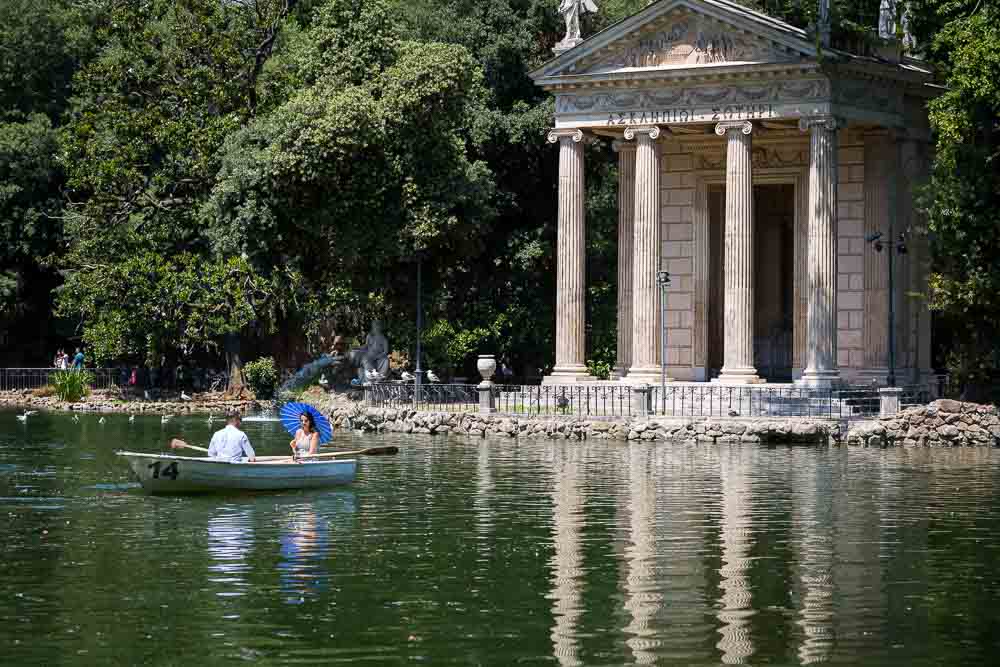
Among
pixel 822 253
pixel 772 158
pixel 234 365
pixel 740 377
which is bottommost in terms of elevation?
pixel 740 377

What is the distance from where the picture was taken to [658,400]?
51469 millimetres

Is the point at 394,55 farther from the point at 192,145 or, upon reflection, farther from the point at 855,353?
the point at 855,353

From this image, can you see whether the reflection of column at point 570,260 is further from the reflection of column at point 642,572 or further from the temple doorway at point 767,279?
the reflection of column at point 642,572

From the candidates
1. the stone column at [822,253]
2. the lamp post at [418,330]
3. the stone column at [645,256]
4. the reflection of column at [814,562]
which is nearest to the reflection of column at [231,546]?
the reflection of column at [814,562]

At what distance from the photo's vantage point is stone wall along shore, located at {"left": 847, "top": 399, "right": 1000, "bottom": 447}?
145 feet

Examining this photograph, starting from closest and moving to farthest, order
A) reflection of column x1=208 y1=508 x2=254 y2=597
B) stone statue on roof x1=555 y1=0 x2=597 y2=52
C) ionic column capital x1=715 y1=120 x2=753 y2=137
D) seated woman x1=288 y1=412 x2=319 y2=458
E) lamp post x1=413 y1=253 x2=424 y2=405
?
reflection of column x1=208 y1=508 x2=254 y2=597, seated woman x1=288 y1=412 x2=319 y2=458, ionic column capital x1=715 y1=120 x2=753 y2=137, lamp post x1=413 y1=253 x2=424 y2=405, stone statue on roof x1=555 y1=0 x2=597 y2=52

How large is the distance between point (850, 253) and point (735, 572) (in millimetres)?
33823

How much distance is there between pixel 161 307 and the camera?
66750 millimetres

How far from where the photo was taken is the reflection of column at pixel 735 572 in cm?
1738

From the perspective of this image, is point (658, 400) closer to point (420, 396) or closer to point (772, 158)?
point (420, 396)

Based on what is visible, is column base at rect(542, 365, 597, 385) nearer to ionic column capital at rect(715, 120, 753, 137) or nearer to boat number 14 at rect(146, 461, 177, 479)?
ionic column capital at rect(715, 120, 753, 137)

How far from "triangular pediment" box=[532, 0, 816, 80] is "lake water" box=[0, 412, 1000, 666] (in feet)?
57.1

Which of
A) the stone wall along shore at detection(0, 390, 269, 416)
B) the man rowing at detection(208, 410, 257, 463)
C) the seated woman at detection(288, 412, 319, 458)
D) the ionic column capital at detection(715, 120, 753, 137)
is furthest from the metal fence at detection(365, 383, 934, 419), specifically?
the man rowing at detection(208, 410, 257, 463)

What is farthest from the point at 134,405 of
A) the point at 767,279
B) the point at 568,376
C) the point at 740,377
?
the point at 740,377
